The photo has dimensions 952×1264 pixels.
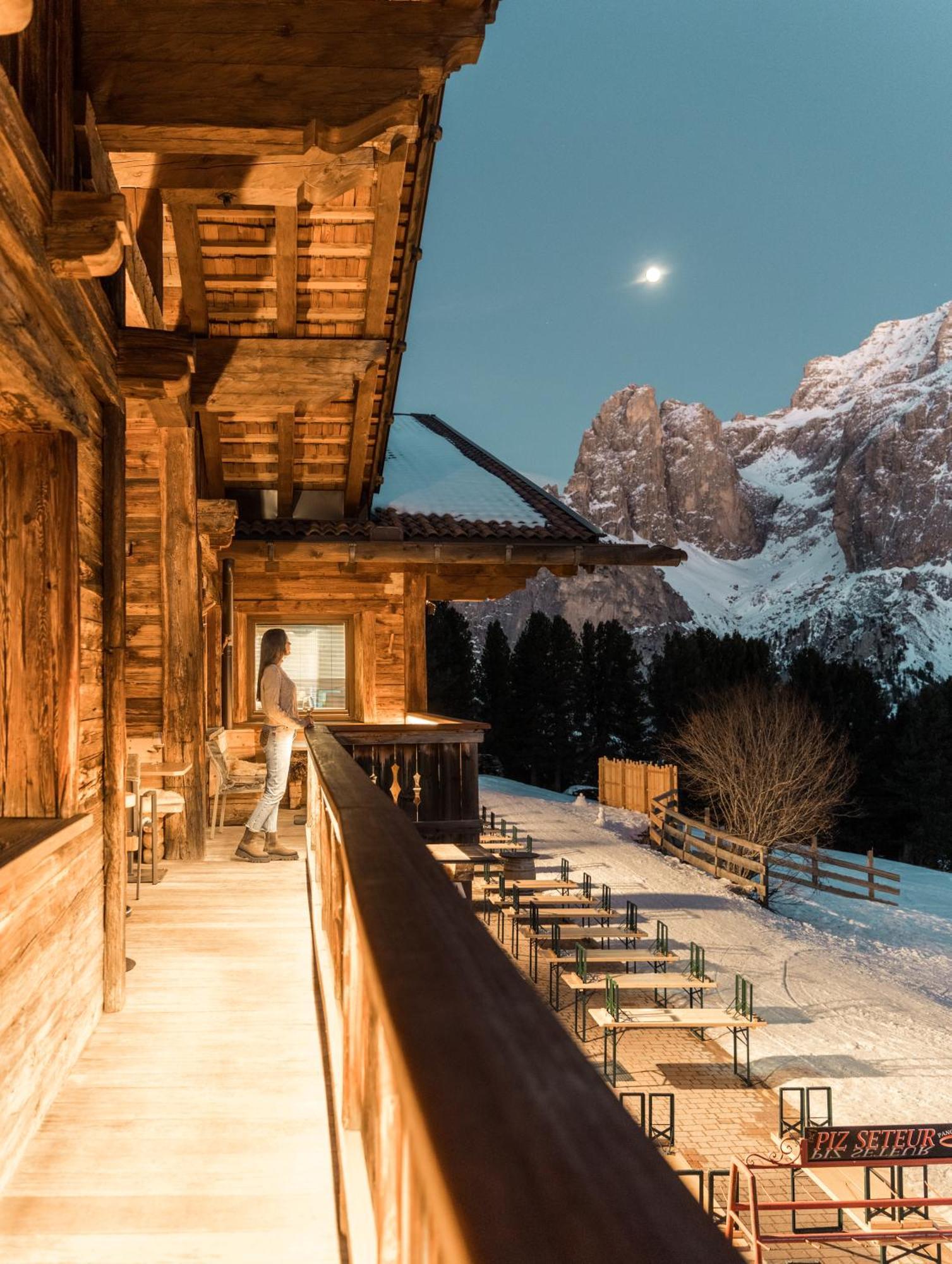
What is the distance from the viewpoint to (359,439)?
35.7ft

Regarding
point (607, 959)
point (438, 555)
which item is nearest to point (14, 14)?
point (438, 555)

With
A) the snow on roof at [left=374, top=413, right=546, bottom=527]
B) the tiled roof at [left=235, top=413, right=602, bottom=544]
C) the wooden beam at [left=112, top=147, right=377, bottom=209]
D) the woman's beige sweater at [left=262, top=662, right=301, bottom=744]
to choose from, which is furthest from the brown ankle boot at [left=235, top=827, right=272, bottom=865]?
the snow on roof at [left=374, top=413, right=546, bottom=527]

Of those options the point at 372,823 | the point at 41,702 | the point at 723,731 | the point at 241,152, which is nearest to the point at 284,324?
the point at 241,152

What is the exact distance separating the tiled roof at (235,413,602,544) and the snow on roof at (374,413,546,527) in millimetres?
12

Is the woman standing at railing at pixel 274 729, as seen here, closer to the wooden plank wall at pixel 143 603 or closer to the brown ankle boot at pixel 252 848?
the brown ankle boot at pixel 252 848

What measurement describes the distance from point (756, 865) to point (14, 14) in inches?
1117

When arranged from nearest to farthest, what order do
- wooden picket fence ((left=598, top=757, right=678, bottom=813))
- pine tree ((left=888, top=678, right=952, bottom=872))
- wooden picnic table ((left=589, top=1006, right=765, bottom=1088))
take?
wooden picnic table ((left=589, top=1006, right=765, bottom=1088)) → wooden picket fence ((left=598, top=757, right=678, bottom=813)) → pine tree ((left=888, top=678, right=952, bottom=872))

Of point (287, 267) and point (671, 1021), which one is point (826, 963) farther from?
point (287, 267)

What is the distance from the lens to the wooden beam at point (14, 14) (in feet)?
7.07

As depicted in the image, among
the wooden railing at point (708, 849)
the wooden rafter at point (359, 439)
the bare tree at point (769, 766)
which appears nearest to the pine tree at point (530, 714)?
the bare tree at point (769, 766)

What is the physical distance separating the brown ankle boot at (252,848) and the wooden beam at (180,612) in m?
0.54

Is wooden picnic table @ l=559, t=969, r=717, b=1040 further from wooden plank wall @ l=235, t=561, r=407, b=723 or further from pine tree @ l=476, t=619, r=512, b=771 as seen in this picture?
pine tree @ l=476, t=619, r=512, b=771

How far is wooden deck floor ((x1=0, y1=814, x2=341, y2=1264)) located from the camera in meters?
3.00

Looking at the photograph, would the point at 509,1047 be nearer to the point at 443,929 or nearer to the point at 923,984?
the point at 443,929
